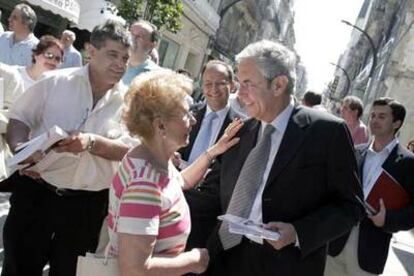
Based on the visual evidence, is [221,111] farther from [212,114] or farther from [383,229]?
[383,229]

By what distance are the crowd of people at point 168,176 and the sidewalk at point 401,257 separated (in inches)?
145

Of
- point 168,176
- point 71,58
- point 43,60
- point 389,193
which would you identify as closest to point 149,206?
point 168,176

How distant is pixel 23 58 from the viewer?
6.18 meters

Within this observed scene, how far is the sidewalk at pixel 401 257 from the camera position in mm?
7445

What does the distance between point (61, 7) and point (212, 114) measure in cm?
744

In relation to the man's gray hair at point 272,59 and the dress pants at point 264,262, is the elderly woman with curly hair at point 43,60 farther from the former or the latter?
the dress pants at point 264,262

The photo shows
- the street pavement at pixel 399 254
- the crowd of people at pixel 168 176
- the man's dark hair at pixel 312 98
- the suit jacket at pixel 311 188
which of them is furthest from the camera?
the man's dark hair at pixel 312 98

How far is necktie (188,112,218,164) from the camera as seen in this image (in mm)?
4379

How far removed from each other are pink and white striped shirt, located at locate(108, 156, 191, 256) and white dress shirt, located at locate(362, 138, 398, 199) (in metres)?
2.49

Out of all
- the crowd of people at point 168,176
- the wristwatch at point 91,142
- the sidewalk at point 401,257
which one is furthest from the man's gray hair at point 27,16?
the sidewalk at point 401,257

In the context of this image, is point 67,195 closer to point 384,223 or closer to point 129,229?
point 129,229

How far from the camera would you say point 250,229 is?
2383 millimetres

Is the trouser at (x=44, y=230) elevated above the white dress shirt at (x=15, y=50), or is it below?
below

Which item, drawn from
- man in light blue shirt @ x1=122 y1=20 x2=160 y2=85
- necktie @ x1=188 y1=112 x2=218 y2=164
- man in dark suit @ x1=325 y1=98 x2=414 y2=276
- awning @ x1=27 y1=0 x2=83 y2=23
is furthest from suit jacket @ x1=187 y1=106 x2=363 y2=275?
awning @ x1=27 y1=0 x2=83 y2=23
